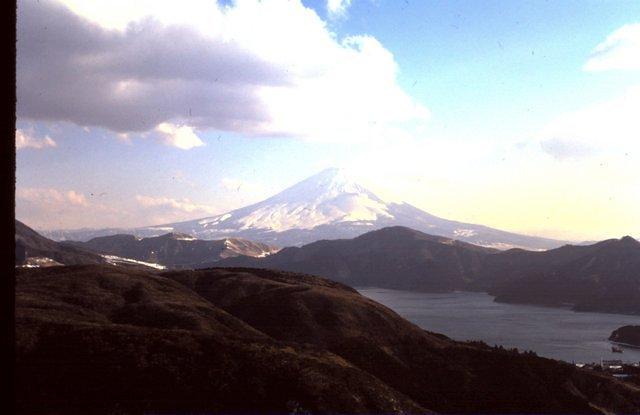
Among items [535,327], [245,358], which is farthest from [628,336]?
[245,358]

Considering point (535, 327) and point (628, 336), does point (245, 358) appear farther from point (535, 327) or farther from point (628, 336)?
point (535, 327)

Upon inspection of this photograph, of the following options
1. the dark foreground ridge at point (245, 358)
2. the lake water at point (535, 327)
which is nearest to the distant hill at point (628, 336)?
the lake water at point (535, 327)

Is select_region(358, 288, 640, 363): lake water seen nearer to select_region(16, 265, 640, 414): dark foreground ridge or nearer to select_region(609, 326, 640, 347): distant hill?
select_region(609, 326, 640, 347): distant hill

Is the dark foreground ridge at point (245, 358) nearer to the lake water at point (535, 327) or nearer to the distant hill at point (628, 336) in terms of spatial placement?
the lake water at point (535, 327)

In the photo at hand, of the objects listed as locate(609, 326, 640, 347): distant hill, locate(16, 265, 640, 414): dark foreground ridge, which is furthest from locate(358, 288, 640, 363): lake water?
locate(16, 265, 640, 414): dark foreground ridge

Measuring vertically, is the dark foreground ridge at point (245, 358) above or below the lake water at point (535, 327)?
above

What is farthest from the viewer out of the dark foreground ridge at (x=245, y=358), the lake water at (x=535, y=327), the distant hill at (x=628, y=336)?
the distant hill at (x=628, y=336)
